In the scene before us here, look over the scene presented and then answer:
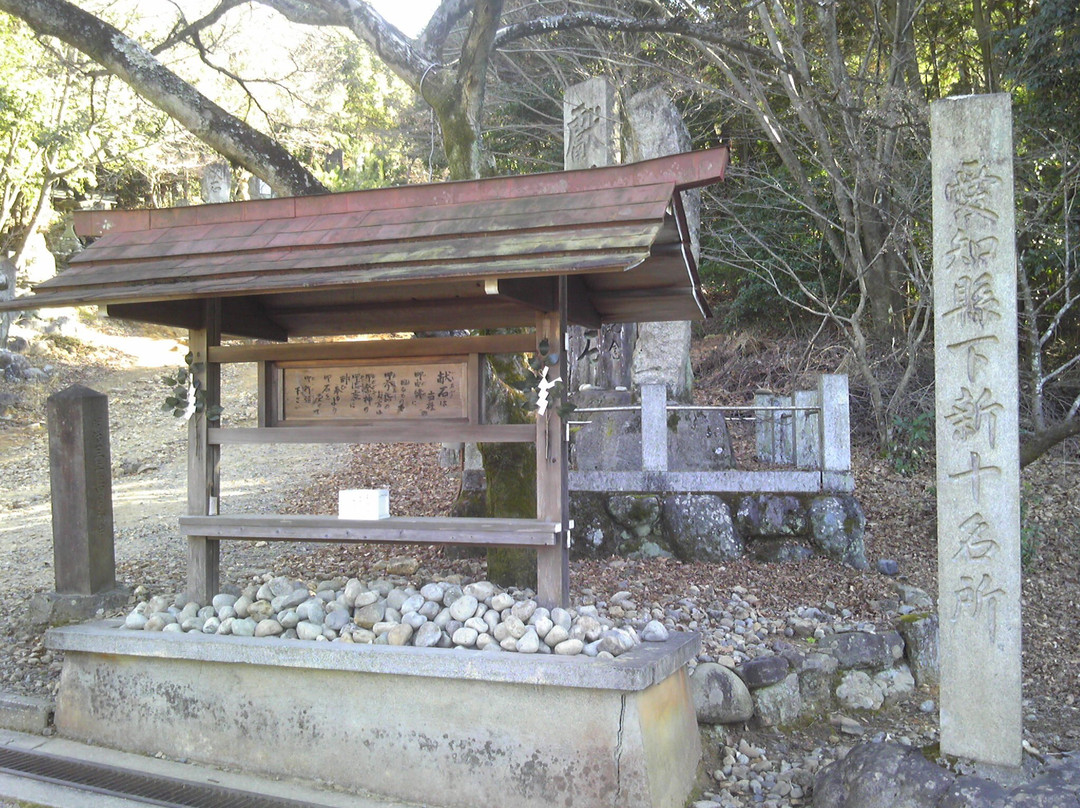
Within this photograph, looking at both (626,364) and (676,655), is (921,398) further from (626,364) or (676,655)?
(676,655)

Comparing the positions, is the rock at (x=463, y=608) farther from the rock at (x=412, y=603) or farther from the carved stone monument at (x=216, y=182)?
the carved stone monument at (x=216, y=182)

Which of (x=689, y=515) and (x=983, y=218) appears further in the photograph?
(x=689, y=515)

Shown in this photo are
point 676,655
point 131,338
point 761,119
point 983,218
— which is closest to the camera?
point 983,218

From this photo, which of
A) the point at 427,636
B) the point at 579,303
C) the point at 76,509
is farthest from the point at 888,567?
the point at 76,509

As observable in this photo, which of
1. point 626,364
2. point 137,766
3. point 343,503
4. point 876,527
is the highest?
point 626,364

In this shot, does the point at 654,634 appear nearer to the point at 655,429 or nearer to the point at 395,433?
the point at 395,433

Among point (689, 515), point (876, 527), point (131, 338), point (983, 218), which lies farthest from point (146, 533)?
point (131, 338)

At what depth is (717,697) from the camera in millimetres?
5828

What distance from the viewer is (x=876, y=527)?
9914 millimetres

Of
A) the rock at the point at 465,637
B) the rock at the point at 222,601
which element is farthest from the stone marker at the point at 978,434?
the rock at the point at 222,601

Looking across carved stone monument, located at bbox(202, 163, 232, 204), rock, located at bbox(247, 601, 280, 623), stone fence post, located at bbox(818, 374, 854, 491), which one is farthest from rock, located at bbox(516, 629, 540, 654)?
carved stone monument, located at bbox(202, 163, 232, 204)

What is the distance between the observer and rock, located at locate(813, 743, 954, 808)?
438 centimetres

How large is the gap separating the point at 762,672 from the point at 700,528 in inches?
88.0

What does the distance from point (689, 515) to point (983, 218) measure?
4290 mm
